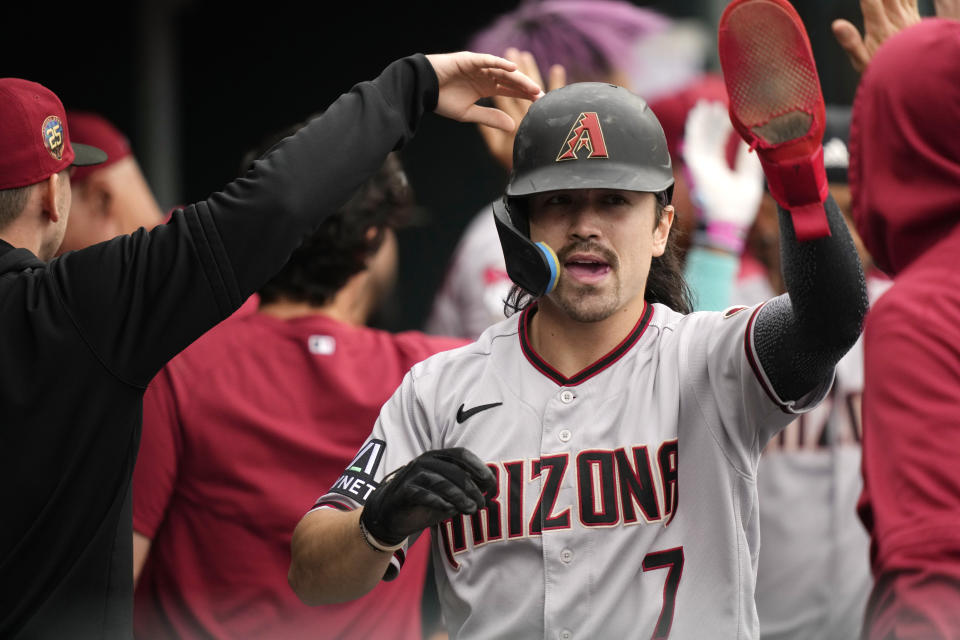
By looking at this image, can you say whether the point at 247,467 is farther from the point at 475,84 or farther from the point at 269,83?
the point at 269,83

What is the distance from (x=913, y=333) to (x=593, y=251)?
29.1 inches

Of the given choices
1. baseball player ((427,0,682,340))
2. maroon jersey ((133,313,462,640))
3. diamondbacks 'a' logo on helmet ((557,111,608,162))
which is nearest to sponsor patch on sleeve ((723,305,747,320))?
diamondbacks 'a' logo on helmet ((557,111,608,162))

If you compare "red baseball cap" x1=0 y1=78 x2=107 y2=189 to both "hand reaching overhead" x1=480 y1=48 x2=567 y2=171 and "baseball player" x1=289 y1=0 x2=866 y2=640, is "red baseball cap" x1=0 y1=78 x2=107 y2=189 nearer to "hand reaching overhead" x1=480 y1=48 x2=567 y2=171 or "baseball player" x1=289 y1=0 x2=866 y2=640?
"baseball player" x1=289 y1=0 x2=866 y2=640

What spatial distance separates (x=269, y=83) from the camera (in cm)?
733

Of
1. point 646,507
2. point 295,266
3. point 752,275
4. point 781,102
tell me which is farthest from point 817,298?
point 752,275

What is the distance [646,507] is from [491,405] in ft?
1.28

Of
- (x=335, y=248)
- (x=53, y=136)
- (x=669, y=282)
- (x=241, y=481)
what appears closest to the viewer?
(x=53, y=136)

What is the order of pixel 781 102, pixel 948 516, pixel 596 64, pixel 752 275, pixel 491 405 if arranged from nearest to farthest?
pixel 948 516 → pixel 781 102 → pixel 491 405 → pixel 596 64 → pixel 752 275

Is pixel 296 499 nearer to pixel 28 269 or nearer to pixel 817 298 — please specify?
pixel 28 269

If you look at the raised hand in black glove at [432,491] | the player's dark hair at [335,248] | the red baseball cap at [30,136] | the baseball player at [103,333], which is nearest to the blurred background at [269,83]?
the player's dark hair at [335,248]

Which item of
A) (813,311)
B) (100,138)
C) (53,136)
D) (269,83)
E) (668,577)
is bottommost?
(269,83)

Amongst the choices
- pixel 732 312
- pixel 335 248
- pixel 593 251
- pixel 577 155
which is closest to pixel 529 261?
pixel 593 251

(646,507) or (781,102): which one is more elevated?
(781,102)

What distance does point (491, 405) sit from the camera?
102 inches
